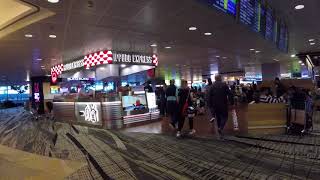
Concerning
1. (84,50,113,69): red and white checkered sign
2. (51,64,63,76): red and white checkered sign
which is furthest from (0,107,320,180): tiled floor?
(51,64,63,76): red and white checkered sign

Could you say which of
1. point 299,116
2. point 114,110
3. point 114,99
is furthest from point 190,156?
point 114,99

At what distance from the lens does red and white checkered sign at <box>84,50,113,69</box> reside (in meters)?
10.4

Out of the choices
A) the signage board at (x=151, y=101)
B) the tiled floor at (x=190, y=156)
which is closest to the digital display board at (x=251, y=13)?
the tiled floor at (x=190, y=156)

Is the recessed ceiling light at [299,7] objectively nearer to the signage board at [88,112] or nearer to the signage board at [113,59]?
the signage board at [113,59]

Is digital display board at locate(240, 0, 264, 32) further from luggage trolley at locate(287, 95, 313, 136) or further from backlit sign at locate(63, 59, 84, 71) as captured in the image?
backlit sign at locate(63, 59, 84, 71)

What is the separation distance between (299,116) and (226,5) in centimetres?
345

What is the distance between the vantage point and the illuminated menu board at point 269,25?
25.8ft

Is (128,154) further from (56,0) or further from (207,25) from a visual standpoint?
(207,25)

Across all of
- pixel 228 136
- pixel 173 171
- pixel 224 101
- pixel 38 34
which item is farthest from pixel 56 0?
pixel 228 136

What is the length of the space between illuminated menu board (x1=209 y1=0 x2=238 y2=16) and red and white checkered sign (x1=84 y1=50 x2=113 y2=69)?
17.7 ft

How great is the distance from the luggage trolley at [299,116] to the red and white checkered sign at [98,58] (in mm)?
6077

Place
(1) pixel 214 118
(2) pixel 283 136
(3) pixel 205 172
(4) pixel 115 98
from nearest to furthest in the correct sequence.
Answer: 1. (3) pixel 205 172
2. (2) pixel 283 136
3. (1) pixel 214 118
4. (4) pixel 115 98

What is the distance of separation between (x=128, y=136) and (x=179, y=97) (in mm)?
1768

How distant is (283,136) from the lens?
7012 mm
